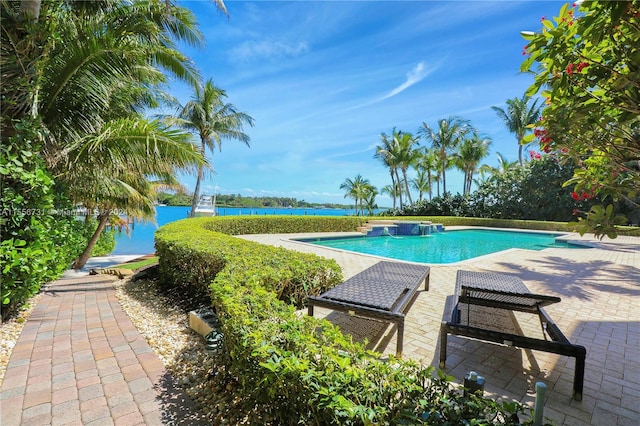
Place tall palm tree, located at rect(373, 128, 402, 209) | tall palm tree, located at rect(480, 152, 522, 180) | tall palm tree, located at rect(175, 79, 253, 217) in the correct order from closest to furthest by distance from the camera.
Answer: tall palm tree, located at rect(175, 79, 253, 217) < tall palm tree, located at rect(373, 128, 402, 209) < tall palm tree, located at rect(480, 152, 522, 180)

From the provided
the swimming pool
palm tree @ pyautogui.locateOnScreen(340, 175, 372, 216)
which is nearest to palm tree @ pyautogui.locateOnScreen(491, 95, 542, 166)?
the swimming pool

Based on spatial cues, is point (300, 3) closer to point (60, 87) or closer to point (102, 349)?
point (60, 87)

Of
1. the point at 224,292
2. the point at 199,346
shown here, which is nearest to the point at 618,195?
the point at 224,292

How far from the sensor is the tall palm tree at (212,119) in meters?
19.2

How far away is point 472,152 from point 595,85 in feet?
100

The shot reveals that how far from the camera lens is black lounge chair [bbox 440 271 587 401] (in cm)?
252

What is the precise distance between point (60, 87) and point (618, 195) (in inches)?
295

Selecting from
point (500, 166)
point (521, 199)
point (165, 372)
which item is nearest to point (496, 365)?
point (165, 372)

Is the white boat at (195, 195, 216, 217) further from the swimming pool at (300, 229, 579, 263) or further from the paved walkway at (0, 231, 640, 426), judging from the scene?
the paved walkway at (0, 231, 640, 426)

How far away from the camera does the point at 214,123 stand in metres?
20.0

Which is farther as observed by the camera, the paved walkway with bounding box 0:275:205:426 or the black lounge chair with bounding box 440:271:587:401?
the black lounge chair with bounding box 440:271:587:401

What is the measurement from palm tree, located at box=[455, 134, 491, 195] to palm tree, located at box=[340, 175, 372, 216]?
950cm

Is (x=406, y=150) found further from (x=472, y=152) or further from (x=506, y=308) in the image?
(x=506, y=308)

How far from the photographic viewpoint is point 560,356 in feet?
11.0
